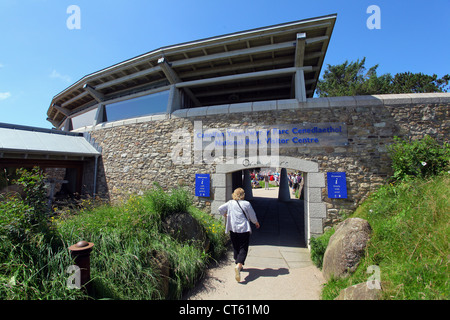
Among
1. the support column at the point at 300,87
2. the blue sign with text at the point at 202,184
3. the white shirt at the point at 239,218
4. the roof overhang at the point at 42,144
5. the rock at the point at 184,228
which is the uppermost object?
the support column at the point at 300,87

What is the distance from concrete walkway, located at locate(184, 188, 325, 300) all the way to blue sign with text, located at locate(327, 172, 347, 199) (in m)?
1.76

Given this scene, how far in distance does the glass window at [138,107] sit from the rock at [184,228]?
4.89 metres

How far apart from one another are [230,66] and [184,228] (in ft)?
20.5

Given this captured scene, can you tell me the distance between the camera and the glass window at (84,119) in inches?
395

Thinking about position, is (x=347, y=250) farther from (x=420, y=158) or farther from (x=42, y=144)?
(x=42, y=144)

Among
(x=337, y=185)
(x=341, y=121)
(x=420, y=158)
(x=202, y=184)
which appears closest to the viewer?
(x=420, y=158)

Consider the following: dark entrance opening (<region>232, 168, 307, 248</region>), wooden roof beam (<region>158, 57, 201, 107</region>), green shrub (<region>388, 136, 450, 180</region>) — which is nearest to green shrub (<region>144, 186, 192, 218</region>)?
dark entrance opening (<region>232, 168, 307, 248</region>)

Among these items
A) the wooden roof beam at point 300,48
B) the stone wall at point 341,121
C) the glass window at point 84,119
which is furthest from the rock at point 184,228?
the glass window at point 84,119

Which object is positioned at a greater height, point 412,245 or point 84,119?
point 84,119

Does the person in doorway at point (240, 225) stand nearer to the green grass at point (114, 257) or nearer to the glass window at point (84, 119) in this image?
the green grass at point (114, 257)

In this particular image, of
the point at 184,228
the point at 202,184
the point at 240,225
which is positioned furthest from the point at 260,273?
the point at 202,184

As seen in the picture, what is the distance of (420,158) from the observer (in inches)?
188
